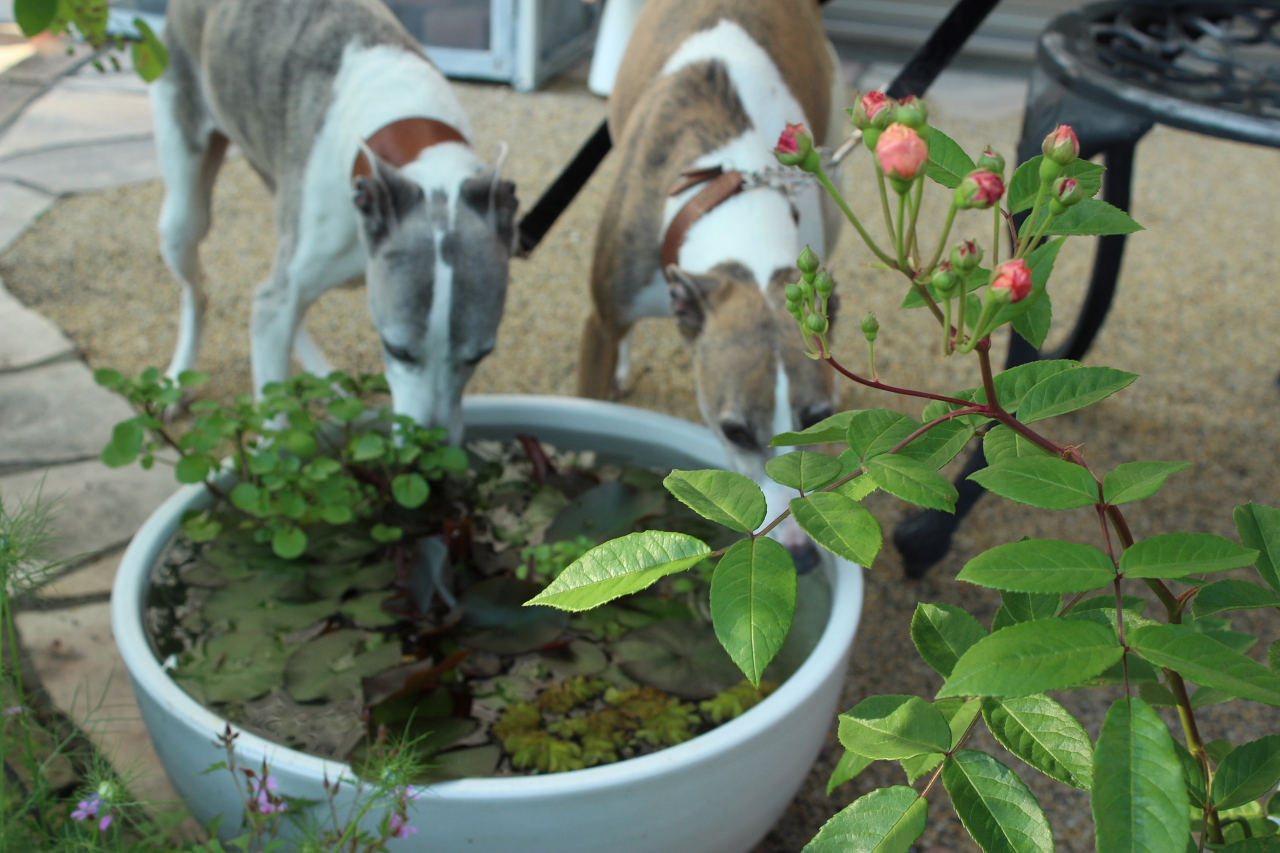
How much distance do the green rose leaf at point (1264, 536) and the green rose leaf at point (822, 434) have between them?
0.21 meters

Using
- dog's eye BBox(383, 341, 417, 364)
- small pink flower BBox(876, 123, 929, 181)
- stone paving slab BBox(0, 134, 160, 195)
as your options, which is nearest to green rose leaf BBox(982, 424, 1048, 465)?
small pink flower BBox(876, 123, 929, 181)

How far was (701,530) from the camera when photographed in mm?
1608

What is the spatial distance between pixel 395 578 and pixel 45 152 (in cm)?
312

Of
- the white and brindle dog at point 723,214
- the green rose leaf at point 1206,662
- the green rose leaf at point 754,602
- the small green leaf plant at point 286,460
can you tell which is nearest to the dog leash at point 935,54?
the white and brindle dog at point 723,214

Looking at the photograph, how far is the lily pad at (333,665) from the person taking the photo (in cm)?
128

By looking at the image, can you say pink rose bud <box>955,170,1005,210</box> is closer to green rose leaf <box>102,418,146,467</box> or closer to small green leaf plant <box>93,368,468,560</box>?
small green leaf plant <box>93,368,468,560</box>

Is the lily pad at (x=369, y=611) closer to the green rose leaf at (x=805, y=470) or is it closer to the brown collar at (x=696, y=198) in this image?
the brown collar at (x=696, y=198)

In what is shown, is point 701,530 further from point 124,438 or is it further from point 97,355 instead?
point 97,355

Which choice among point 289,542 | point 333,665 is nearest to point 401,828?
point 333,665

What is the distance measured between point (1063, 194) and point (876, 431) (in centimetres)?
17

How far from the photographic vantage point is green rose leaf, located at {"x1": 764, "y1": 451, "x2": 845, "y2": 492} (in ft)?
1.80

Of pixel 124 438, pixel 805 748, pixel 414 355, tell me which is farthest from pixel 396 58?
pixel 805 748

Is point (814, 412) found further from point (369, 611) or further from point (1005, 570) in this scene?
point (1005, 570)

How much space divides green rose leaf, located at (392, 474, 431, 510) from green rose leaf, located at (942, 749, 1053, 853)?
101 centimetres
